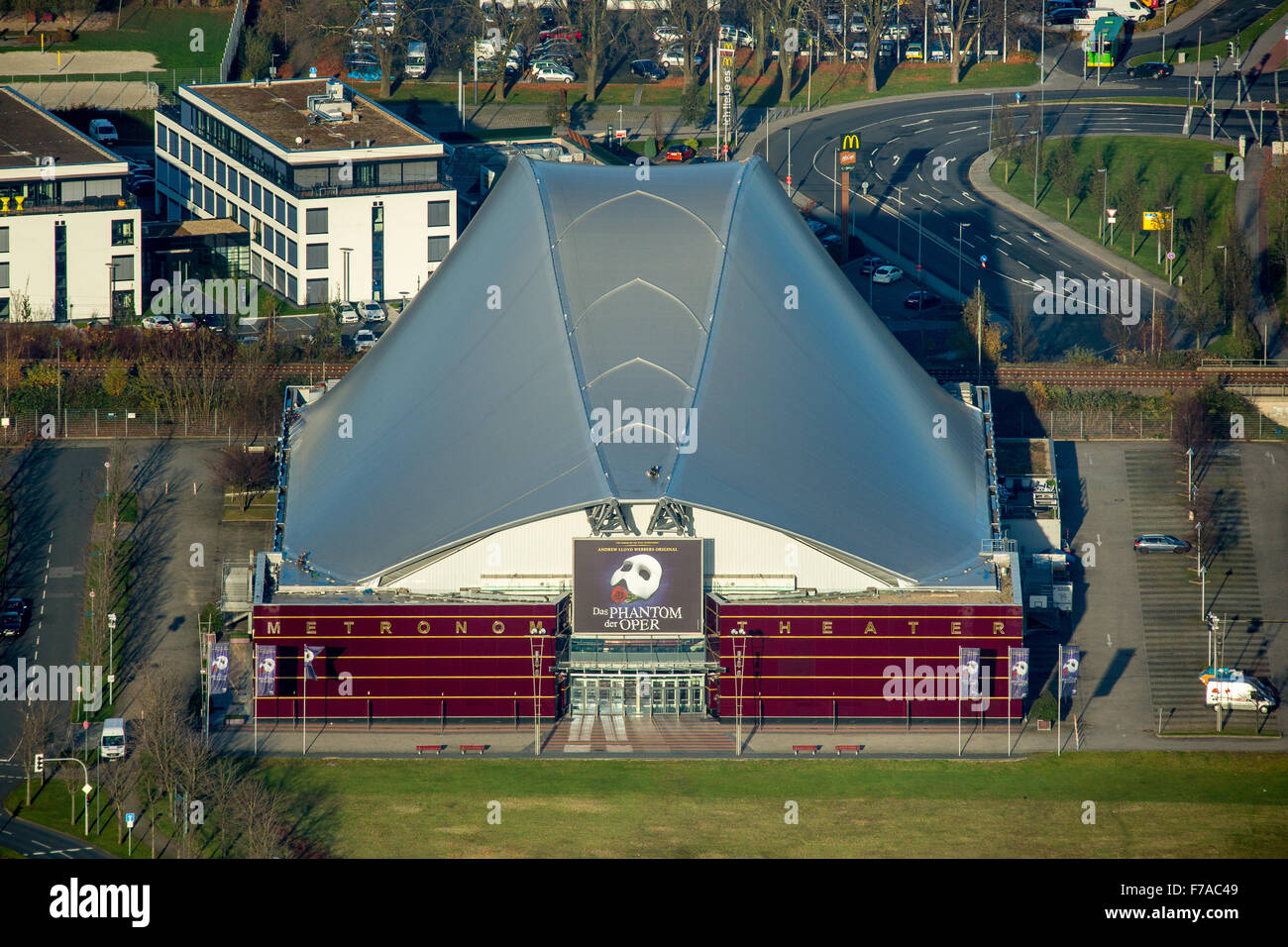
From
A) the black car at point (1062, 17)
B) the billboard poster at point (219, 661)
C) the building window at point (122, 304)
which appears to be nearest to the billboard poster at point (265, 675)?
the billboard poster at point (219, 661)

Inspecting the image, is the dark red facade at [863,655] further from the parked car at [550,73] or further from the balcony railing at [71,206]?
the parked car at [550,73]

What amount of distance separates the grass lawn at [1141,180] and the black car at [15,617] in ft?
195

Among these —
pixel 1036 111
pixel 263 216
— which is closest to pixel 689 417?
pixel 263 216

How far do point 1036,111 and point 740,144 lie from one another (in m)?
17.1

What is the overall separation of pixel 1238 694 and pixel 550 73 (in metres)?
73.5

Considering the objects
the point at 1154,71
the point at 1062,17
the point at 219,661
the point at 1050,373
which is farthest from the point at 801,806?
the point at 1062,17

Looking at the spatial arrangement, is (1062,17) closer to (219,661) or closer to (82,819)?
(219,661)

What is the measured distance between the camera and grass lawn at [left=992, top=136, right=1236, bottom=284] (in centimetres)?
12681

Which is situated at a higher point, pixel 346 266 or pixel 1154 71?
pixel 1154 71

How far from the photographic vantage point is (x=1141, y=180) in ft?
436

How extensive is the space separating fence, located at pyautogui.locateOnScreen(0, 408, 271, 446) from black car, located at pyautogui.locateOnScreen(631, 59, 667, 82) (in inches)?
2038

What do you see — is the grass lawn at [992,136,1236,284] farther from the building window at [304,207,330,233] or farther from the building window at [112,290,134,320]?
the building window at [112,290,134,320]

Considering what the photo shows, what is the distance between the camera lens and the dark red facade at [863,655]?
84.4 metres

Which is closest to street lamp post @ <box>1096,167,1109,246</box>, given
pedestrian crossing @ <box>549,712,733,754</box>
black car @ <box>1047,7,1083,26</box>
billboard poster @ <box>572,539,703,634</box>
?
black car @ <box>1047,7,1083,26</box>
